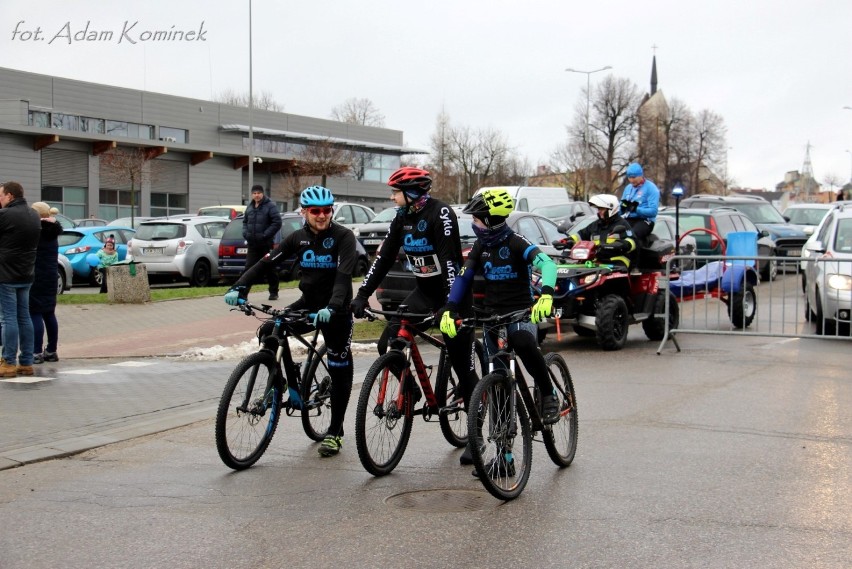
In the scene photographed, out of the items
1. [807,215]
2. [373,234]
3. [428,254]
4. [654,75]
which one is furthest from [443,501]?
[654,75]

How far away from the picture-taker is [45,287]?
11719mm

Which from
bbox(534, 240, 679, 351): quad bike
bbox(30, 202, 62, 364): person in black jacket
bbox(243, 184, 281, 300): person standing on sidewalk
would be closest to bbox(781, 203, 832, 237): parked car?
bbox(534, 240, 679, 351): quad bike

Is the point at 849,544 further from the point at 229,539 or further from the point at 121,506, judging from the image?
the point at 121,506

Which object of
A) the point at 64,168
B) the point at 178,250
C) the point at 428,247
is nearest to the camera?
the point at 428,247

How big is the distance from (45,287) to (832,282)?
9.73 metres

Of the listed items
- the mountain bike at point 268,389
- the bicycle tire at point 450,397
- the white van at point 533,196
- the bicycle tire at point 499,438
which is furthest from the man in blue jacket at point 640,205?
the white van at point 533,196

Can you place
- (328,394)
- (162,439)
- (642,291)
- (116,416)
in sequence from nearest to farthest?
(328,394) < (162,439) < (116,416) < (642,291)

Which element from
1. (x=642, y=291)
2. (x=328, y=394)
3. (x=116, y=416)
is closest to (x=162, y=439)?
(x=116, y=416)

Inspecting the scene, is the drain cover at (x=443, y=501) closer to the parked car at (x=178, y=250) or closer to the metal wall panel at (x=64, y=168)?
the parked car at (x=178, y=250)

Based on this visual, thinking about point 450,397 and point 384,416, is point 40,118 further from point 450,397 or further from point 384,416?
point 384,416

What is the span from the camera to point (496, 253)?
666 cm

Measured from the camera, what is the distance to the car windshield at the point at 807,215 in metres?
30.6

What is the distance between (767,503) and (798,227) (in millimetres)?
23568

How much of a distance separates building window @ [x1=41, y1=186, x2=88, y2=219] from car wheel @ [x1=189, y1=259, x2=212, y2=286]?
Result: 28506mm
